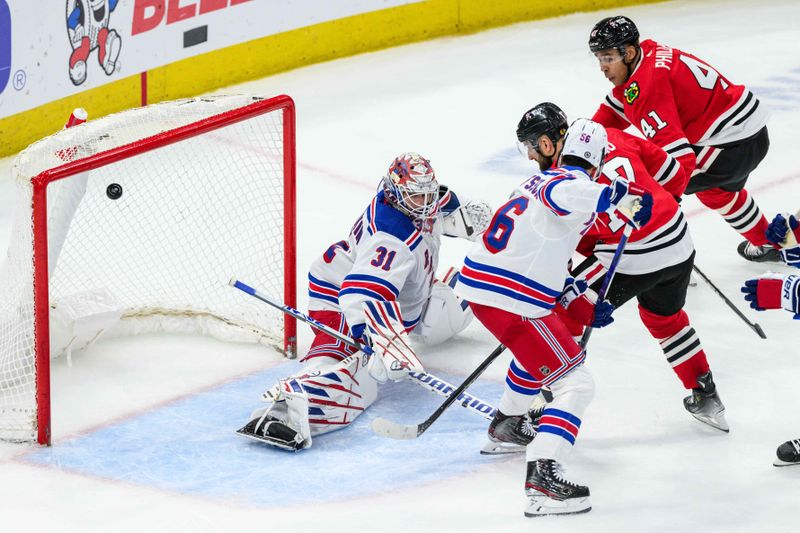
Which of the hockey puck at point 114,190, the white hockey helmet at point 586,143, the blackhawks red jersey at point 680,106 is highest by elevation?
the blackhawks red jersey at point 680,106

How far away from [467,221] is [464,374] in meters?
0.51

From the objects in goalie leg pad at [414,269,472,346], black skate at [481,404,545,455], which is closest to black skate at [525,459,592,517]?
black skate at [481,404,545,455]

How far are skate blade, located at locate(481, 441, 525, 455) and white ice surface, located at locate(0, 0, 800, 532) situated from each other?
0.04m

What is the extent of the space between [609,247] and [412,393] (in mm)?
800

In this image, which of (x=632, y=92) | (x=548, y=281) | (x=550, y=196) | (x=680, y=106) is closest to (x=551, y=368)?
(x=548, y=281)

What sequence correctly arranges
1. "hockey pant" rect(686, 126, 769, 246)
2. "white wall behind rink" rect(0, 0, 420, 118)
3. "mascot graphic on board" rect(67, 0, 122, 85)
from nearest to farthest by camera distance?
"hockey pant" rect(686, 126, 769, 246)
"white wall behind rink" rect(0, 0, 420, 118)
"mascot graphic on board" rect(67, 0, 122, 85)

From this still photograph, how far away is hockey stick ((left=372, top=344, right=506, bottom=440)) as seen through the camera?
12.2 ft

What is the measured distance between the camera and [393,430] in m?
3.74

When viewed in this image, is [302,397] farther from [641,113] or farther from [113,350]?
[641,113]

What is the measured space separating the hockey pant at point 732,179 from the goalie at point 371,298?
0.92 m

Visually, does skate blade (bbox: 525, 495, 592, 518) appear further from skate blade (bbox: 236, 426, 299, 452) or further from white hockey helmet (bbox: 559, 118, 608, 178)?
white hockey helmet (bbox: 559, 118, 608, 178)

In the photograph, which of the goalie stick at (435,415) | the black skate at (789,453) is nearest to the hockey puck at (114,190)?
the goalie stick at (435,415)

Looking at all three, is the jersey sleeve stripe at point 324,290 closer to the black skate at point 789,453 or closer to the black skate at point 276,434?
the black skate at point 276,434

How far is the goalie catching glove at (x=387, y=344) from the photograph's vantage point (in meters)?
3.68
